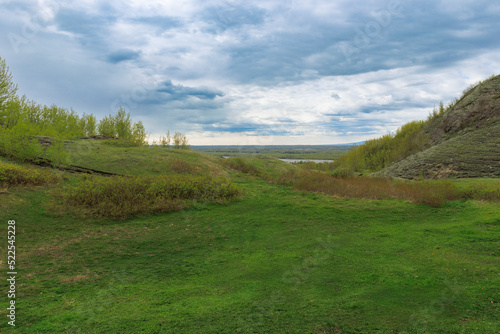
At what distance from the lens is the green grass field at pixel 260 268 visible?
195 inches

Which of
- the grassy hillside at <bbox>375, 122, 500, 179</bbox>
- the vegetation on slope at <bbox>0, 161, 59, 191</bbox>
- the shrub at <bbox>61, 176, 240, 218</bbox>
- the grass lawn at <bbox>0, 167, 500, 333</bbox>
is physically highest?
the grassy hillside at <bbox>375, 122, 500, 179</bbox>

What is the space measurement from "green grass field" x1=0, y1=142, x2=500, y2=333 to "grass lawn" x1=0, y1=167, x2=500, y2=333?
0.04 m

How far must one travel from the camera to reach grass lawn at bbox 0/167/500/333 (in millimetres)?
4930

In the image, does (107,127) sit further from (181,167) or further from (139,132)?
(181,167)

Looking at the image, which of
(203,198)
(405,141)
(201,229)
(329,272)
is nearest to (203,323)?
(329,272)

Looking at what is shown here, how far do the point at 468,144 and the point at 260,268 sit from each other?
2919cm

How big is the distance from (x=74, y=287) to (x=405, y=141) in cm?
5299

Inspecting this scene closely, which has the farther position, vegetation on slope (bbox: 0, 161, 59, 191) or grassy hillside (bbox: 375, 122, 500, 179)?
grassy hillside (bbox: 375, 122, 500, 179)

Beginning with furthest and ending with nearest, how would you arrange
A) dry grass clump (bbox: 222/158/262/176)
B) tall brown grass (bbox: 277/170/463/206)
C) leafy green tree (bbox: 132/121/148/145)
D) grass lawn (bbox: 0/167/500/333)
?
leafy green tree (bbox: 132/121/148/145)
dry grass clump (bbox: 222/158/262/176)
tall brown grass (bbox: 277/170/463/206)
grass lawn (bbox: 0/167/500/333)

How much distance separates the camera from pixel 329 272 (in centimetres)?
718

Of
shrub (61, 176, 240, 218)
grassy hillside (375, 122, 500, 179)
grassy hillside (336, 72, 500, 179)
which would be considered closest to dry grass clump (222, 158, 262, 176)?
grassy hillside (336, 72, 500, 179)

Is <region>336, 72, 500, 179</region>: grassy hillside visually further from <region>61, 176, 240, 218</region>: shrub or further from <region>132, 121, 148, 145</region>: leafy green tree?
<region>132, 121, 148, 145</region>: leafy green tree

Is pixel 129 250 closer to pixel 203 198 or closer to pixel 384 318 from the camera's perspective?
pixel 203 198

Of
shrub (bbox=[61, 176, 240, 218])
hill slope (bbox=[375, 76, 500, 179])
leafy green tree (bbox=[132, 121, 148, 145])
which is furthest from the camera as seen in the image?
leafy green tree (bbox=[132, 121, 148, 145])
